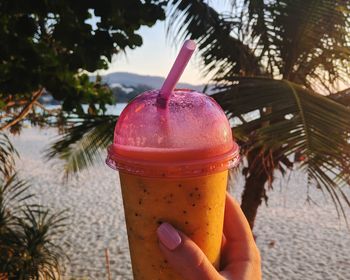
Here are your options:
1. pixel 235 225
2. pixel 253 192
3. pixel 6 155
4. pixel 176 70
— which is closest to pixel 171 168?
pixel 176 70

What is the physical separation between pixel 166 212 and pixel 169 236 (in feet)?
0.21

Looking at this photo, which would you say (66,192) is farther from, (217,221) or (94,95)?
(217,221)

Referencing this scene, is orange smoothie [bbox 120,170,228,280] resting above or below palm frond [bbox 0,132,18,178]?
above

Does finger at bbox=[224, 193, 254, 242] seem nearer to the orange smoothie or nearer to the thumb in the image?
the orange smoothie

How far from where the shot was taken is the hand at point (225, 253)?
994 mm

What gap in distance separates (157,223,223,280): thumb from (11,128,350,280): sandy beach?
155 inches

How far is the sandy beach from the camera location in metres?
7.54

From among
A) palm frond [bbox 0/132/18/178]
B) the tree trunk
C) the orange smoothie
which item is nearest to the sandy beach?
the tree trunk

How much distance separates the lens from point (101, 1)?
78.5 inches

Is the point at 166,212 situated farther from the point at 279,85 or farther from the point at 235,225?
the point at 279,85

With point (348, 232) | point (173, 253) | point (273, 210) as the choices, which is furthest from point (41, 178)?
point (173, 253)

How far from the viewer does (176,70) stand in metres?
0.94

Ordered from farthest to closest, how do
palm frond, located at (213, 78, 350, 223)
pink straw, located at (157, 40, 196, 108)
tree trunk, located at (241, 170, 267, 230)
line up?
tree trunk, located at (241, 170, 267, 230) < palm frond, located at (213, 78, 350, 223) < pink straw, located at (157, 40, 196, 108)

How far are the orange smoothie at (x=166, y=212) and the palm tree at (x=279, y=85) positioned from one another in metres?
1.31
